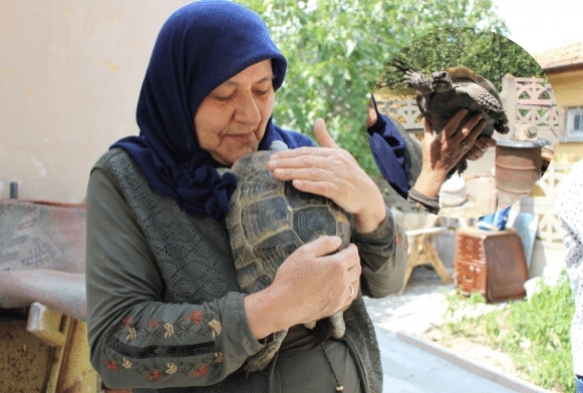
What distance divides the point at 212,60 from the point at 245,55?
0.26 feet

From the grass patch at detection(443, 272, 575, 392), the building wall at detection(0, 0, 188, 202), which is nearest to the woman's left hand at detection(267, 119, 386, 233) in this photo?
the building wall at detection(0, 0, 188, 202)

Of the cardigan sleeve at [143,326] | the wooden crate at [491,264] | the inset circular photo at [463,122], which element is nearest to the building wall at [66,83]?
the inset circular photo at [463,122]

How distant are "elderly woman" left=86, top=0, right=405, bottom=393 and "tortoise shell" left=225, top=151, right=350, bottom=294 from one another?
32 mm

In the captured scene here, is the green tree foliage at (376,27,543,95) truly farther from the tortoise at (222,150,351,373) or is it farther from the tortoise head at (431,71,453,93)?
the tortoise at (222,150,351,373)

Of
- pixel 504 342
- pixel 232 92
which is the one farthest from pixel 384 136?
pixel 504 342

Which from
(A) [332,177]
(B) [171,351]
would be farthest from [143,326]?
(A) [332,177]

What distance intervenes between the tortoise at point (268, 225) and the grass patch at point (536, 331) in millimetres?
2429

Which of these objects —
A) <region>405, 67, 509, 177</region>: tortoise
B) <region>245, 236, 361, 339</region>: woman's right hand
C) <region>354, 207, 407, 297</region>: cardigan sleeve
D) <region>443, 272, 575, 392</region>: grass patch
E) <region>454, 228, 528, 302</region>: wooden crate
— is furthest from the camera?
<region>454, 228, 528, 302</region>: wooden crate

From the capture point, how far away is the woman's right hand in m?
1.13

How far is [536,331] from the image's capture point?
11.9 ft

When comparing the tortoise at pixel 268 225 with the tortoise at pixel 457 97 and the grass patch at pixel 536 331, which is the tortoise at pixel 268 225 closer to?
the tortoise at pixel 457 97

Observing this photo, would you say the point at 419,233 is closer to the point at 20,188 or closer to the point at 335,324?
the point at 20,188

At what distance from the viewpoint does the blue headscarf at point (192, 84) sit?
4.19ft

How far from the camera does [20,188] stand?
2.67 metres
